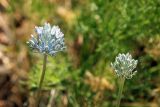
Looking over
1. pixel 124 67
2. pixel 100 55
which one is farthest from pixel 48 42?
pixel 100 55

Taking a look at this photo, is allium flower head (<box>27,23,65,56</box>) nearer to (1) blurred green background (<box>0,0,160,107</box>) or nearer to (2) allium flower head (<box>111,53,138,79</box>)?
(2) allium flower head (<box>111,53,138,79</box>)

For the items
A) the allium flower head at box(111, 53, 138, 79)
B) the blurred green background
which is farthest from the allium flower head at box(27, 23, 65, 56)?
the blurred green background

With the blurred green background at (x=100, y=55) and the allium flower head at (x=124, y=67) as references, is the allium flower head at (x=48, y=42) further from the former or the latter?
the blurred green background at (x=100, y=55)

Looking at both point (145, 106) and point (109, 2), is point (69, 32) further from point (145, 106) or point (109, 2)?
point (145, 106)

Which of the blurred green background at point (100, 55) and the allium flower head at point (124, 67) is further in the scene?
the blurred green background at point (100, 55)

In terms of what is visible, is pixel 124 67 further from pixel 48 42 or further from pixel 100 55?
pixel 100 55

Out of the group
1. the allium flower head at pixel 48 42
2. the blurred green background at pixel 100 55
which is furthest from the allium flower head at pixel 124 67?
the blurred green background at pixel 100 55

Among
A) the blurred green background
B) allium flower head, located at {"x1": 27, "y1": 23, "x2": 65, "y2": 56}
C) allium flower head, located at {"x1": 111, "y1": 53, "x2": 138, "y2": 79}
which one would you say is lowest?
allium flower head, located at {"x1": 111, "y1": 53, "x2": 138, "y2": 79}
